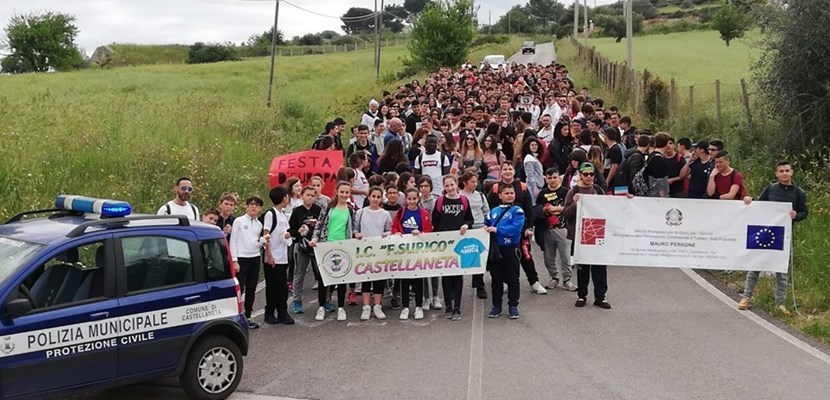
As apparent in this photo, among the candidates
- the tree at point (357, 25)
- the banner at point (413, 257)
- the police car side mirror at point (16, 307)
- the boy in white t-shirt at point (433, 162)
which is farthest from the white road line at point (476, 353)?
the tree at point (357, 25)

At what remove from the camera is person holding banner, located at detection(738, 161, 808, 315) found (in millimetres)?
10227

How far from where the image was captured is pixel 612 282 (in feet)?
38.9

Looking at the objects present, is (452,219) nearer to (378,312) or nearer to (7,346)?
(378,312)

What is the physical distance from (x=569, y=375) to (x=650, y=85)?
21370mm

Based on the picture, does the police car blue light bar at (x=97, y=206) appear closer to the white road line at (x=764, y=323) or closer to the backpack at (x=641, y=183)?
the white road line at (x=764, y=323)

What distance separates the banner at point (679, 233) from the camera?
10.5 metres

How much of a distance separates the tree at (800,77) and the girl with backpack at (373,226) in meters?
10.3

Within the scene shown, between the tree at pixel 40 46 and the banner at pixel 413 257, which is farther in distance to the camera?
the tree at pixel 40 46

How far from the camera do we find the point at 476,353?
28.1 ft

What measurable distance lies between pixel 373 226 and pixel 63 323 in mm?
4472

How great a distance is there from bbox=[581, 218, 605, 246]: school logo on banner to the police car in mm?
4941

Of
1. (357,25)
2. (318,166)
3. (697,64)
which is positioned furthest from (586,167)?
(357,25)

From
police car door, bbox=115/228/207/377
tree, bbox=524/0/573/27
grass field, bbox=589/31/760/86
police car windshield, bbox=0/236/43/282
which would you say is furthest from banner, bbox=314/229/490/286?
tree, bbox=524/0/573/27

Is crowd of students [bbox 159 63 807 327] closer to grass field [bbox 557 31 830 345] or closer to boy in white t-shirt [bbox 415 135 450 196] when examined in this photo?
boy in white t-shirt [bbox 415 135 450 196]
